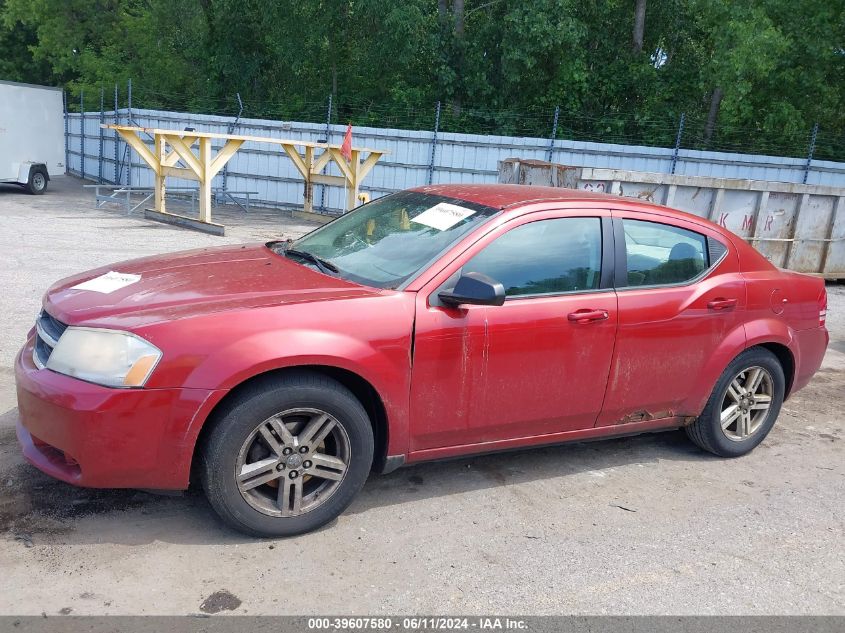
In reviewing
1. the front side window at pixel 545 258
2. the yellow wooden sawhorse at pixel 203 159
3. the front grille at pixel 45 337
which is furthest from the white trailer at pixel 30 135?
the front side window at pixel 545 258

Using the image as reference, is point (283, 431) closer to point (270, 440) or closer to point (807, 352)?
point (270, 440)

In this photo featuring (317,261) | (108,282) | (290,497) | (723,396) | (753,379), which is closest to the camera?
(290,497)

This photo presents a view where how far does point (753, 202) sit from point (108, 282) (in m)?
9.32

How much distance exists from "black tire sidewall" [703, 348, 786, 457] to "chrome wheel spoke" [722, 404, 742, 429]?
5 cm

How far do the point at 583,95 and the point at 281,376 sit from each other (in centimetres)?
2267

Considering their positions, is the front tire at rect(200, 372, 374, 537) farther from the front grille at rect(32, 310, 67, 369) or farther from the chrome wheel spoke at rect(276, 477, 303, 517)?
the front grille at rect(32, 310, 67, 369)

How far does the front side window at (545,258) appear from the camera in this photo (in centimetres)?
394

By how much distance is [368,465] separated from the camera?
11.9 ft

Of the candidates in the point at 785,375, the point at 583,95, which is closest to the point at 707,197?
the point at 785,375

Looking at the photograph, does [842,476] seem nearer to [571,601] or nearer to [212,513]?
[571,601]

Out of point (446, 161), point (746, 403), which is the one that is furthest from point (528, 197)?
point (446, 161)

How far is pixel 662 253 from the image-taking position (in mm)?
4469

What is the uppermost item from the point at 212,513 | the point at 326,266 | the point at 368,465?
the point at 326,266

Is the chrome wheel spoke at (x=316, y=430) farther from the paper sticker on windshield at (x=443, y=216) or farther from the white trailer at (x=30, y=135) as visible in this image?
the white trailer at (x=30, y=135)
